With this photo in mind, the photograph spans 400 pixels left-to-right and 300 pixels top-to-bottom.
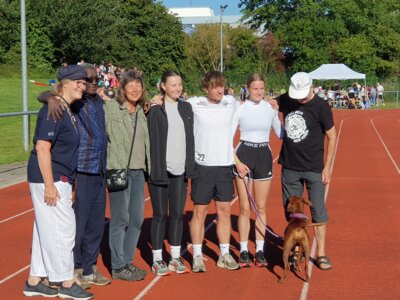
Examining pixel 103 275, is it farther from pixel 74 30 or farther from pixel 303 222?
pixel 74 30

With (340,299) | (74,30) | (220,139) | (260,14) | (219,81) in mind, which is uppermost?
(260,14)

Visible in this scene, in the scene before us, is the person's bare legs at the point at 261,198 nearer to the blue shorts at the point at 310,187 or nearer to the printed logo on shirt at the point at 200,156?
the blue shorts at the point at 310,187

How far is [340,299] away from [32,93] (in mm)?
A: 27165

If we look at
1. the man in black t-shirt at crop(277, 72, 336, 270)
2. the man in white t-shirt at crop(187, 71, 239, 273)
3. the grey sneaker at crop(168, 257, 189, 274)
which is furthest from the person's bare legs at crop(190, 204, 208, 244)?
the man in black t-shirt at crop(277, 72, 336, 270)

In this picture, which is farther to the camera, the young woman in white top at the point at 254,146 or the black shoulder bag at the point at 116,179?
the young woman in white top at the point at 254,146

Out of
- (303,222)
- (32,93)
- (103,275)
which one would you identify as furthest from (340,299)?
(32,93)

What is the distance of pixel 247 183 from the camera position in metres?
6.54

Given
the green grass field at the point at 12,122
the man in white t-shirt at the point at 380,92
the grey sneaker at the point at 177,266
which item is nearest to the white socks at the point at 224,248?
the grey sneaker at the point at 177,266

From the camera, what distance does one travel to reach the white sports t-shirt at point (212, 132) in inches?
245

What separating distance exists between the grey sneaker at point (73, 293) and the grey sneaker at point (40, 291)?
133mm

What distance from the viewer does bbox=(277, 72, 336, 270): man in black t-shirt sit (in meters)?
6.36

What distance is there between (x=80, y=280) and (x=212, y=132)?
183cm

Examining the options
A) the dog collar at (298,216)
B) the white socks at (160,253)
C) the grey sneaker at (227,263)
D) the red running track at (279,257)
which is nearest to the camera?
the red running track at (279,257)

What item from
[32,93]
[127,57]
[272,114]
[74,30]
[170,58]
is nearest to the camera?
[272,114]
